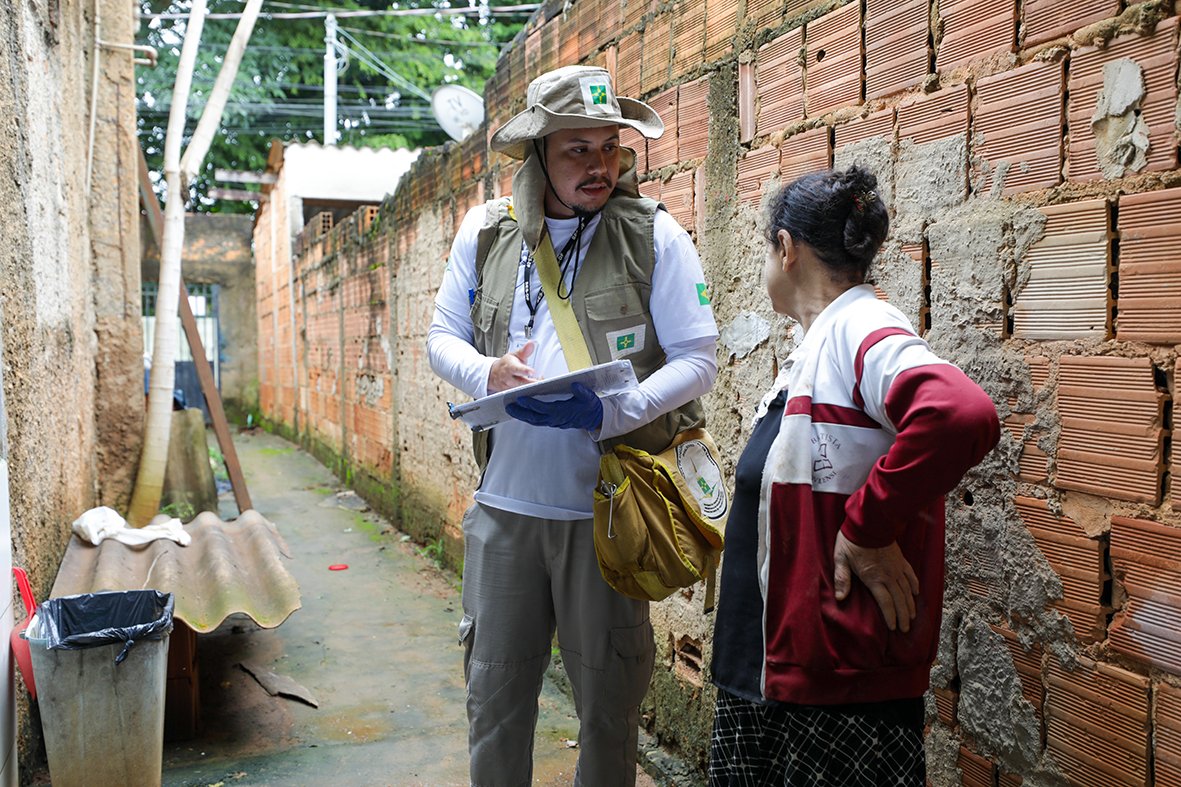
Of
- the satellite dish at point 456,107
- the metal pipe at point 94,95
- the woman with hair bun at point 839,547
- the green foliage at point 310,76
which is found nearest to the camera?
the woman with hair bun at point 839,547

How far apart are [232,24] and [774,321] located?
19880 millimetres

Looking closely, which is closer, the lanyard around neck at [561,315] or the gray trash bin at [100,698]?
the lanyard around neck at [561,315]

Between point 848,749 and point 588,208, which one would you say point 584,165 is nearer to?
point 588,208

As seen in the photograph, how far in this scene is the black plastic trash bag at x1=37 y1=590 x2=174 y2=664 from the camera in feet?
8.87

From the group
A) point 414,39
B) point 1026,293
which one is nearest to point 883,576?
point 1026,293

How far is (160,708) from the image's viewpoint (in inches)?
112

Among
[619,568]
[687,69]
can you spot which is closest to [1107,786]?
[619,568]

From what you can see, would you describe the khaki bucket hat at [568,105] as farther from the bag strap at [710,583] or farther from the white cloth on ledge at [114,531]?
the white cloth on ledge at [114,531]

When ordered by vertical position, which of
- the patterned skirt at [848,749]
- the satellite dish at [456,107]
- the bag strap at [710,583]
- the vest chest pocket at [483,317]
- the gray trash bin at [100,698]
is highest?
the satellite dish at [456,107]

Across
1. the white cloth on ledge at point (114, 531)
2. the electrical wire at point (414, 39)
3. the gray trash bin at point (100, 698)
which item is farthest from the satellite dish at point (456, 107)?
the electrical wire at point (414, 39)

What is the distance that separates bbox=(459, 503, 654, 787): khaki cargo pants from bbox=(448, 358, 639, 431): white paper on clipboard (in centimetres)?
33

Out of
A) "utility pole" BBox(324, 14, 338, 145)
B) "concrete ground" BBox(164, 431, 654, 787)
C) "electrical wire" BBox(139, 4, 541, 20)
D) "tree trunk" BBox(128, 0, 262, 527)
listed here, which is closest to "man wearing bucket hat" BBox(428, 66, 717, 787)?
"concrete ground" BBox(164, 431, 654, 787)

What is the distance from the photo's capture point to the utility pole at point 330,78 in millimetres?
18094

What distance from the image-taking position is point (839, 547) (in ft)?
5.25
